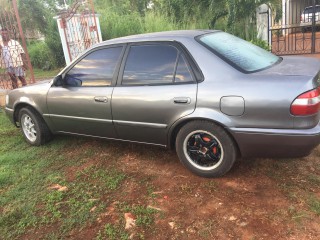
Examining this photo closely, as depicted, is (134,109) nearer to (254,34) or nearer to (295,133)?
(295,133)

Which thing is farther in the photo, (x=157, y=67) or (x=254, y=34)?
(x=254, y=34)

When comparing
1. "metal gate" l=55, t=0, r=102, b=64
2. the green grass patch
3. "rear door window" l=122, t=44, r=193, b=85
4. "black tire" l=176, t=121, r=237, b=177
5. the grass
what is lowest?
the green grass patch

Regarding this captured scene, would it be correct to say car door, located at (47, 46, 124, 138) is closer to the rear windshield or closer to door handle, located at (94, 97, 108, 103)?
door handle, located at (94, 97, 108, 103)

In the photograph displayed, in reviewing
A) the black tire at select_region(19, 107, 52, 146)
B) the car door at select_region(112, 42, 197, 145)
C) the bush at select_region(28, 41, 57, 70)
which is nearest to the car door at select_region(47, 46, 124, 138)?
the car door at select_region(112, 42, 197, 145)

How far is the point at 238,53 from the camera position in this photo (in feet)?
11.8

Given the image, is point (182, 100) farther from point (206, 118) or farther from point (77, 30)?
point (77, 30)

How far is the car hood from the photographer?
3100mm

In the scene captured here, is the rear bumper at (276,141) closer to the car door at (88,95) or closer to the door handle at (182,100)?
the door handle at (182,100)

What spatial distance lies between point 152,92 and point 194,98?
1.76 ft

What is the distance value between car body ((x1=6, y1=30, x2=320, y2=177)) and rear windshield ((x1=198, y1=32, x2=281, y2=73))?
0.05 ft

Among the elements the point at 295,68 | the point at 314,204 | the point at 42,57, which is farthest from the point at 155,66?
the point at 42,57

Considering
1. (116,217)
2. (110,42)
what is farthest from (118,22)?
(116,217)

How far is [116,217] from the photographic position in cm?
303

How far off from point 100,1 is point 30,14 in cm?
783
